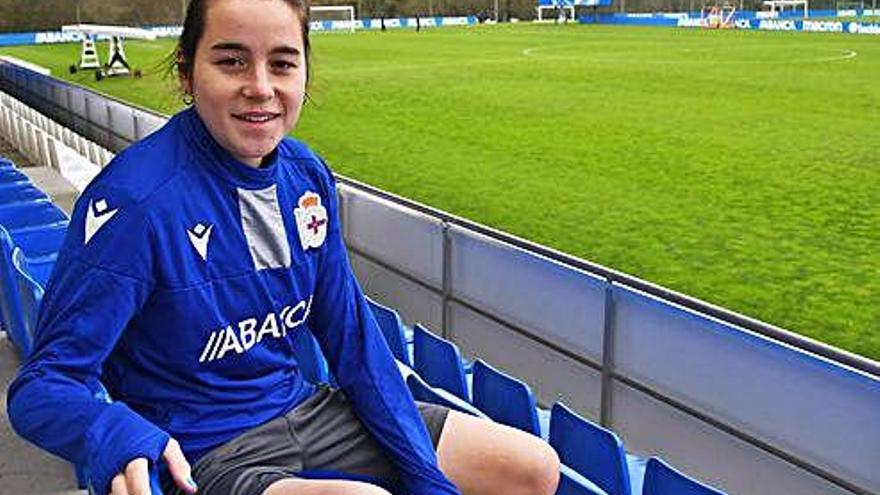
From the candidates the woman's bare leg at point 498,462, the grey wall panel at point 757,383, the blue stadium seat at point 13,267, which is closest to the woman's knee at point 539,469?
the woman's bare leg at point 498,462

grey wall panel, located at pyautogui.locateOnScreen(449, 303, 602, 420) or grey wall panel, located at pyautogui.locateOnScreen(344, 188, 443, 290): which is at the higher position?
grey wall panel, located at pyautogui.locateOnScreen(344, 188, 443, 290)

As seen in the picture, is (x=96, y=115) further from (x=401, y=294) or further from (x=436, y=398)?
(x=436, y=398)

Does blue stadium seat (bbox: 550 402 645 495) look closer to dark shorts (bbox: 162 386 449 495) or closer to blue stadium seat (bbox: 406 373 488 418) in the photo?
blue stadium seat (bbox: 406 373 488 418)

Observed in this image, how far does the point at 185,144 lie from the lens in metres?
Answer: 1.66

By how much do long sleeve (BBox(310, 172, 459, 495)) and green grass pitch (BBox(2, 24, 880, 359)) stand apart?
357mm

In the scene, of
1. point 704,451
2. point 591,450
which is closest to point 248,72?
point 591,450

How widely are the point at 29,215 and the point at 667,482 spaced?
345 cm

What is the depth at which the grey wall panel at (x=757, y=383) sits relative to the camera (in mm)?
3094

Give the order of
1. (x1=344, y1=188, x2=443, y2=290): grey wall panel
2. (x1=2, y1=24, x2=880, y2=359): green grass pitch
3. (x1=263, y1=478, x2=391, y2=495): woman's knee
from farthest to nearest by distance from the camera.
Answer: (x1=2, y1=24, x2=880, y2=359): green grass pitch, (x1=344, y1=188, x2=443, y2=290): grey wall panel, (x1=263, y1=478, x2=391, y2=495): woman's knee

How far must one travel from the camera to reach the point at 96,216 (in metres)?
1.52

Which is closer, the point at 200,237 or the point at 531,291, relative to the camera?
the point at 200,237

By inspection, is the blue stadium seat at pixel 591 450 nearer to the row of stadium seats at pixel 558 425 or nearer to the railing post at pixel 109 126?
the row of stadium seats at pixel 558 425

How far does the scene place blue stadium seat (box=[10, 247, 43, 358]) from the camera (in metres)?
2.87

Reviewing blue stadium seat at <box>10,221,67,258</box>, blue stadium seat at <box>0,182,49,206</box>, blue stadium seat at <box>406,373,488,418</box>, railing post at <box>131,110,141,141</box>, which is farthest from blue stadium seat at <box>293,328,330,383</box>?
railing post at <box>131,110,141,141</box>
